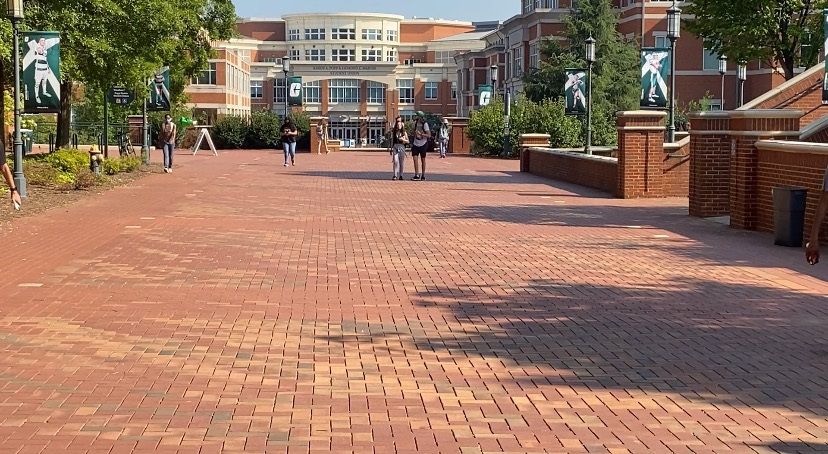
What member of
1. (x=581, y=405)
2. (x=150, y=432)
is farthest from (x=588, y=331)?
(x=150, y=432)

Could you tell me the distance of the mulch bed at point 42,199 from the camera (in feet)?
62.3

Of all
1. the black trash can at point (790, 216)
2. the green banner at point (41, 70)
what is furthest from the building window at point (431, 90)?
the black trash can at point (790, 216)

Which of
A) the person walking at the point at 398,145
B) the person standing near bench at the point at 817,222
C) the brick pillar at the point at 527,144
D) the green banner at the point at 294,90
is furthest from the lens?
the green banner at the point at 294,90

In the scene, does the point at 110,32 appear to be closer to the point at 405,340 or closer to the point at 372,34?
the point at 405,340

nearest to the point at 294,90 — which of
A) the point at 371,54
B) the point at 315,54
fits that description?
the point at 315,54

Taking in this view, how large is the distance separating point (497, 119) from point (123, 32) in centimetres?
2627

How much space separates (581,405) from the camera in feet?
22.7

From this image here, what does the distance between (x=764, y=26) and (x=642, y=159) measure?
6149mm

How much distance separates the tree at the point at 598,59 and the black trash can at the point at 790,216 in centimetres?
4271

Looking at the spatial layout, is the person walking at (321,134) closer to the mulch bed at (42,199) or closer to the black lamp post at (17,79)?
the mulch bed at (42,199)

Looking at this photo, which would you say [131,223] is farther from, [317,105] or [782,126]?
[317,105]

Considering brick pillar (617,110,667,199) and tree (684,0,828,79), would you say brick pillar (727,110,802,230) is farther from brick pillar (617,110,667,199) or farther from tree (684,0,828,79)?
tree (684,0,828,79)

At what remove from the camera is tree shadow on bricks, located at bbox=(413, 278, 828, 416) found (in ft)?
24.7

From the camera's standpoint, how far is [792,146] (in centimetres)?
1706
